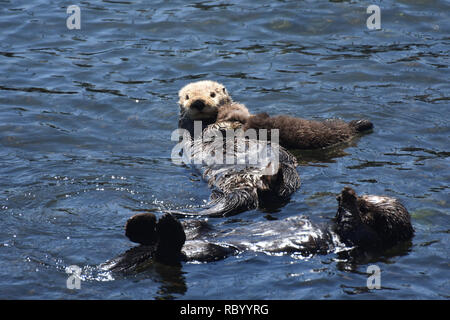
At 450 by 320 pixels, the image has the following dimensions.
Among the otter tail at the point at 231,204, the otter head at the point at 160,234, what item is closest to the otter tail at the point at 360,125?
the otter tail at the point at 231,204

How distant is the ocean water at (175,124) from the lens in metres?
4.63

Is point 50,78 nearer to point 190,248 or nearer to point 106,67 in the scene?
point 106,67

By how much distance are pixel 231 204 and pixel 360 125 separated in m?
2.47

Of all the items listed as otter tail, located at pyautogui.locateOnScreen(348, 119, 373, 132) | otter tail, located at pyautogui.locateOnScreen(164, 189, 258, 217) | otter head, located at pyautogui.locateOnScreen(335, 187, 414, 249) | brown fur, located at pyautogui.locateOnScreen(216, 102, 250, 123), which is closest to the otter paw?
otter tail, located at pyautogui.locateOnScreen(164, 189, 258, 217)

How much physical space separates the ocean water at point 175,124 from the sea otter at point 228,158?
0.41 ft

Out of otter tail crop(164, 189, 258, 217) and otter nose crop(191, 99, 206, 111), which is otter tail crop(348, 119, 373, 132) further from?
otter tail crop(164, 189, 258, 217)

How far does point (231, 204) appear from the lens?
5.51 m

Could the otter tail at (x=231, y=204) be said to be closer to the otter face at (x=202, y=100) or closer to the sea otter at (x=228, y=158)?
the sea otter at (x=228, y=158)

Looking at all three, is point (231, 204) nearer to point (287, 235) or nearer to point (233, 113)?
point (287, 235)

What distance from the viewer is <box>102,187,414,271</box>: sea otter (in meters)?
4.66

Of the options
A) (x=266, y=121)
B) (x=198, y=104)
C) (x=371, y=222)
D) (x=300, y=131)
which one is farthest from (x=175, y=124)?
(x=371, y=222)

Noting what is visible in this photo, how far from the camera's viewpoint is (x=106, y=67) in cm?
954

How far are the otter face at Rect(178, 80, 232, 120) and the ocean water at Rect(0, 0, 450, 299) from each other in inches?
19.0
